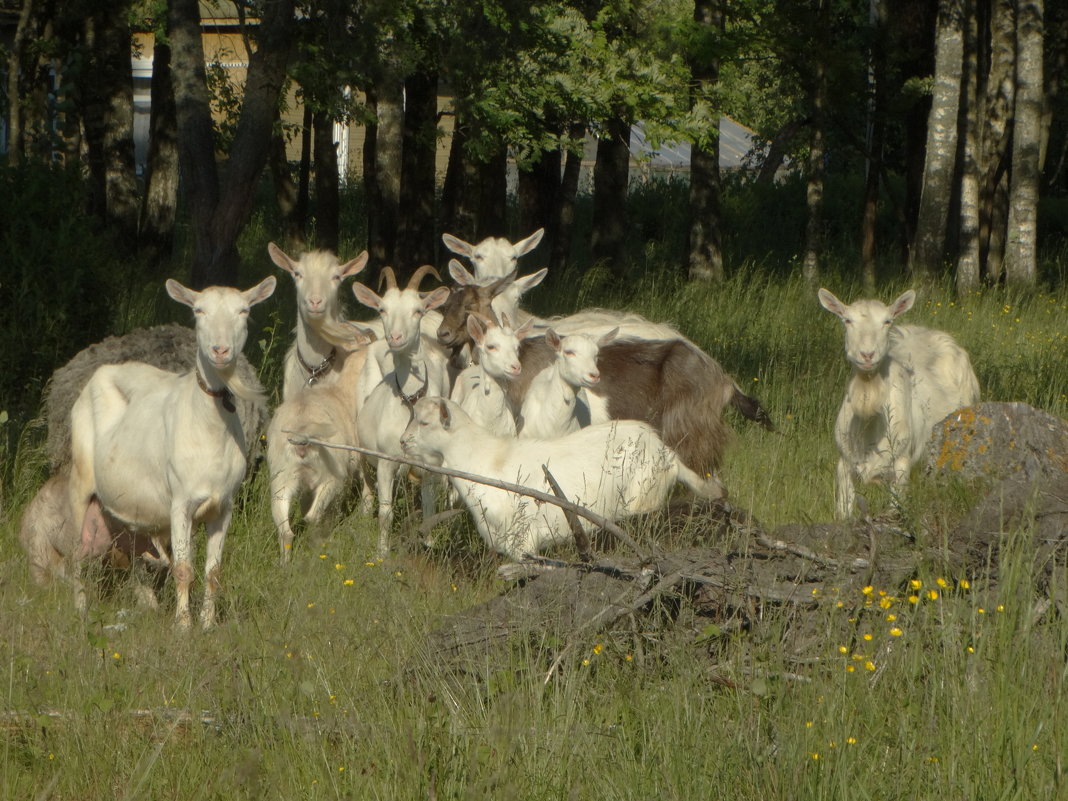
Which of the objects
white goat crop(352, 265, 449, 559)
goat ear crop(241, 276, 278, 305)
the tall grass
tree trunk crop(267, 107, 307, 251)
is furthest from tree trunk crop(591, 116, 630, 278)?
the tall grass

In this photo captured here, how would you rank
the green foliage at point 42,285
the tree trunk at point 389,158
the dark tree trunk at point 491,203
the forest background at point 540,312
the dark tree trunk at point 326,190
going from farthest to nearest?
the dark tree trunk at point 326,190 < the dark tree trunk at point 491,203 < the tree trunk at point 389,158 < the green foliage at point 42,285 < the forest background at point 540,312

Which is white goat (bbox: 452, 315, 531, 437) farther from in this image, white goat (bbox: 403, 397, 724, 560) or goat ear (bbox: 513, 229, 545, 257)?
goat ear (bbox: 513, 229, 545, 257)

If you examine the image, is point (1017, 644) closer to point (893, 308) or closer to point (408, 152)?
point (893, 308)

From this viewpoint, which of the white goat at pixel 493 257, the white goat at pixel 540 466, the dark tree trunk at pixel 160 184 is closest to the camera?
the white goat at pixel 540 466

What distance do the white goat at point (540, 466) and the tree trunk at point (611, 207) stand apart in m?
9.65

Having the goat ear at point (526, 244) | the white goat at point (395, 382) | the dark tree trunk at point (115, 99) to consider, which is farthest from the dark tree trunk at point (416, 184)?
the white goat at point (395, 382)

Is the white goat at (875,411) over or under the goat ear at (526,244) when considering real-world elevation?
under

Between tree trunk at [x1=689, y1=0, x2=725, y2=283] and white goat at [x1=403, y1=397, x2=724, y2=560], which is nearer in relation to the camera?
white goat at [x1=403, y1=397, x2=724, y2=560]

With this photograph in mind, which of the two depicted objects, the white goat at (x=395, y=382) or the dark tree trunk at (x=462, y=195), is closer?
the white goat at (x=395, y=382)

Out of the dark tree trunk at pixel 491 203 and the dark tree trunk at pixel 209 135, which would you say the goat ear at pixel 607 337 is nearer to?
the dark tree trunk at pixel 209 135

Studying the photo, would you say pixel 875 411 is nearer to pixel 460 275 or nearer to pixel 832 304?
pixel 832 304

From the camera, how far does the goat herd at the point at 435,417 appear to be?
5840 millimetres

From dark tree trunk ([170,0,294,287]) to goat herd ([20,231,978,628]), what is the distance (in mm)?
1686

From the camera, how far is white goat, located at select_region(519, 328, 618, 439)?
701 centimetres
